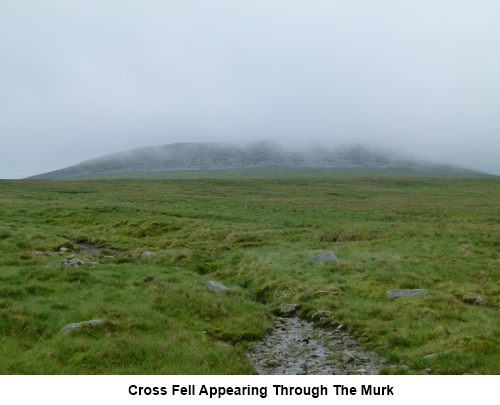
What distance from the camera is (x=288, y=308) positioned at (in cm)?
1634

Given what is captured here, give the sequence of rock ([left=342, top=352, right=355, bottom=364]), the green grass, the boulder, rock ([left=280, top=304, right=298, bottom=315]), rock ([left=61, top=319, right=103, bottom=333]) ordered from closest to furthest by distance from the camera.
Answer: the green grass < rock ([left=342, top=352, right=355, bottom=364]) < rock ([left=61, top=319, right=103, bottom=333]) < the boulder < rock ([left=280, top=304, right=298, bottom=315])

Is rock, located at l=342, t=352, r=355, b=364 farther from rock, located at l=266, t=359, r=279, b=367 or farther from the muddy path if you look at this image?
rock, located at l=266, t=359, r=279, b=367

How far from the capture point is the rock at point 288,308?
1616cm

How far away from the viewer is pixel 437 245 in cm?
2683

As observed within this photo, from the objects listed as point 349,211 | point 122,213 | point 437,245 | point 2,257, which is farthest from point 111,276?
point 349,211

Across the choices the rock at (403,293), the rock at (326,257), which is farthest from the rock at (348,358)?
the rock at (326,257)

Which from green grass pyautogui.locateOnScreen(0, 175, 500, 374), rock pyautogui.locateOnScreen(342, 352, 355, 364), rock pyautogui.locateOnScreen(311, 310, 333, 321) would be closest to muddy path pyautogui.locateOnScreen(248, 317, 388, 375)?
rock pyautogui.locateOnScreen(342, 352, 355, 364)

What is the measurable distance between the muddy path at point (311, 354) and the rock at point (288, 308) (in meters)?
1.69

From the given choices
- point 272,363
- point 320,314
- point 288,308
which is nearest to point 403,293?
point 320,314

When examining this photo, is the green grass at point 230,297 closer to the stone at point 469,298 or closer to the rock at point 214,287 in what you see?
the stone at point 469,298

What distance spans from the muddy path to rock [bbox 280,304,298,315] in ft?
5.56

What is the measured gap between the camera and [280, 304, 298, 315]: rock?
636 inches

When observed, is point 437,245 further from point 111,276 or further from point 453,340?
point 111,276

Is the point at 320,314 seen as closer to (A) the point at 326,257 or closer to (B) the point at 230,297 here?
(B) the point at 230,297
